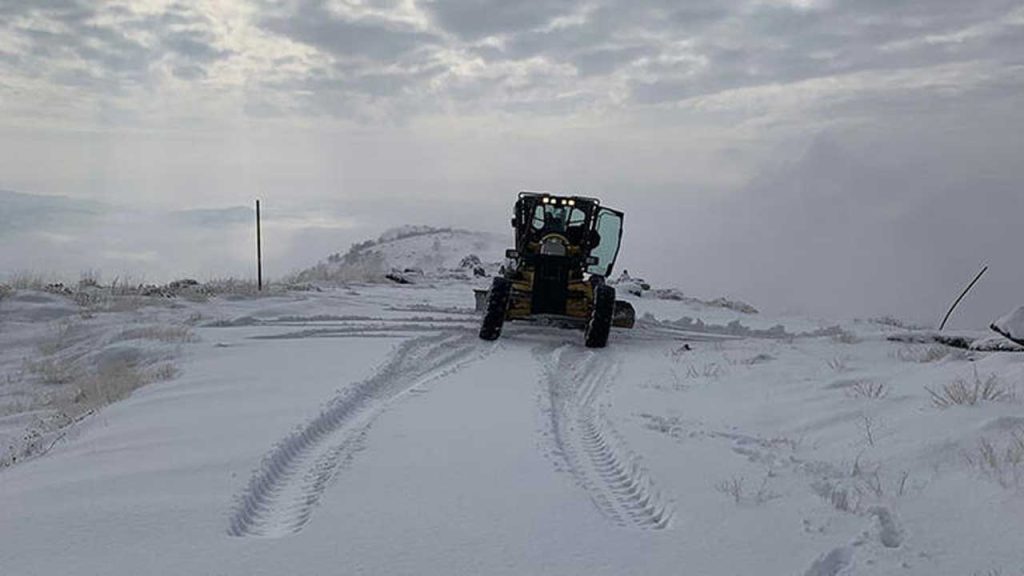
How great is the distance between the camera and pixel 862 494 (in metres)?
4.20

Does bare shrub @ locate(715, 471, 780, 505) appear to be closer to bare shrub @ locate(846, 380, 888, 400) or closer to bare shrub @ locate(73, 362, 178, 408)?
bare shrub @ locate(846, 380, 888, 400)

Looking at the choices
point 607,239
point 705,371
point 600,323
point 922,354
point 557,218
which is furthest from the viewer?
point 607,239

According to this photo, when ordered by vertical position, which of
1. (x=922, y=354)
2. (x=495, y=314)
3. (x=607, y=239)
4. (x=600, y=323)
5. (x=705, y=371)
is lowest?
(x=705, y=371)

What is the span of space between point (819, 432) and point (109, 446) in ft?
15.3

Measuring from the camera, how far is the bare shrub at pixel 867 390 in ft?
21.1

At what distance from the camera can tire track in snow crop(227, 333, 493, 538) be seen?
158 inches

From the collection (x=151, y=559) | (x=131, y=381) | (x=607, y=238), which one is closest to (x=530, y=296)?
(x=607, y=238)

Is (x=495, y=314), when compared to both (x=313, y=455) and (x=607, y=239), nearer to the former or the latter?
(x=607, y=239)

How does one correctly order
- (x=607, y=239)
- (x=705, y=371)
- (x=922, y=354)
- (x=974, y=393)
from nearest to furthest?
(x=974, y=393), (x=705, y=371), (x=922, y=354), (x=607, y=239)

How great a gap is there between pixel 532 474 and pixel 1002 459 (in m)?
2.45

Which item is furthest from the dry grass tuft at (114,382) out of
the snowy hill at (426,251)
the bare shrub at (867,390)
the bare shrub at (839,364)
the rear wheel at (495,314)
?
the snowy hill at (426,251)

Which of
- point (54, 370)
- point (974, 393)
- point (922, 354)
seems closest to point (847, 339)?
point (922, 354)

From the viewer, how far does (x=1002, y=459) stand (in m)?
4.25

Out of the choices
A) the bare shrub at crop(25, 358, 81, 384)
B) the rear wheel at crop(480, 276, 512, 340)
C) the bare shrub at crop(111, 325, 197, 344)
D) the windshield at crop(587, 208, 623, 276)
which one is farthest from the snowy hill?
the bare shrub at crop(25, 358, 81, 384)
